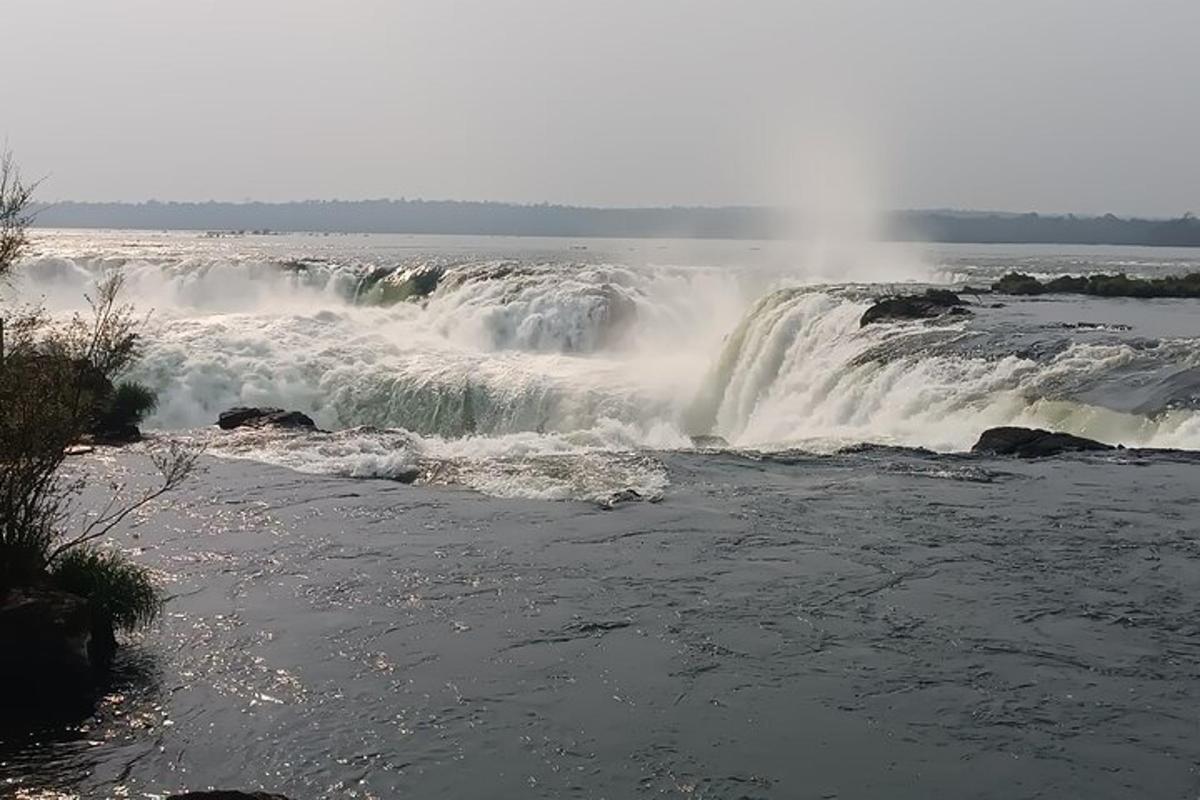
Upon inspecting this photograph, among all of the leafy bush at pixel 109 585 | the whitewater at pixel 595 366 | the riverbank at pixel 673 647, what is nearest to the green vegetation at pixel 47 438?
the leafy bush at pixel 109 585

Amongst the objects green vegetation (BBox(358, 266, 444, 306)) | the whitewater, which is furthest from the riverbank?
green vegetation (BBox(358, 266, 444, 306))

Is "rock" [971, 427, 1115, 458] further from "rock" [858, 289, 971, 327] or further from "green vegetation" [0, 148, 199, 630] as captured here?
"green vegetation" [0, 148, 199, 630]

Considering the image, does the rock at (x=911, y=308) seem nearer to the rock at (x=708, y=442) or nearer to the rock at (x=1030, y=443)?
the rock at (x=708, y=442)

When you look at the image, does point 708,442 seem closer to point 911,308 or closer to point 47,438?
point 911,308

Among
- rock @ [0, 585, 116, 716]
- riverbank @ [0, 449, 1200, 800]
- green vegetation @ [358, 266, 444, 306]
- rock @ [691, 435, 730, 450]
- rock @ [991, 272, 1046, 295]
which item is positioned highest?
rock @ [991, 272, 1046, 295]

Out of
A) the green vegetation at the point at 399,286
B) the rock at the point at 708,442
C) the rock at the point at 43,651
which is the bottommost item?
the rock at the point at 708,442

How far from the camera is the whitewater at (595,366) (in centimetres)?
1922

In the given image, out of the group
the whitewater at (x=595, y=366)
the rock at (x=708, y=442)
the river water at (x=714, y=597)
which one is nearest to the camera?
the river water at (x=714, y=597)

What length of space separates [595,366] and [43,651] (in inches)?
935

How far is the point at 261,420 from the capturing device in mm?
23062

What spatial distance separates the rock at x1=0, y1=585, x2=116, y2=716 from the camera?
8.30 meters

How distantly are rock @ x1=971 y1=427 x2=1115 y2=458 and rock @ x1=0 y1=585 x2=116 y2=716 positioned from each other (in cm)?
1374

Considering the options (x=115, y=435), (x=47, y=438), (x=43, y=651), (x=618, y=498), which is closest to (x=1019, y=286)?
(x=618, y=498)

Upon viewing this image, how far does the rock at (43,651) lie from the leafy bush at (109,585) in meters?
0.58
